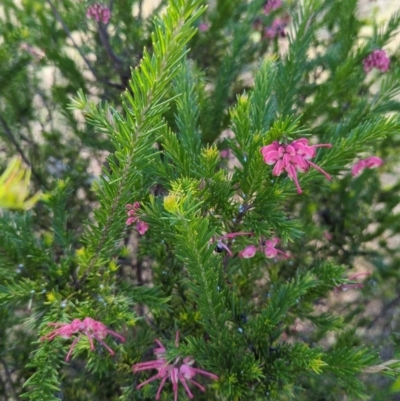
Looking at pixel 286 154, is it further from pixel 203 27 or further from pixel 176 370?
pixel 203 27

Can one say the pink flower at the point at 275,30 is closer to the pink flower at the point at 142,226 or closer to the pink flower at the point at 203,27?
the pink flower at the point at 203,27

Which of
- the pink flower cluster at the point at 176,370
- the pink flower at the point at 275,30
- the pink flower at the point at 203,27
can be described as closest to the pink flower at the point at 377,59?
the pink flower at the point at 275,30

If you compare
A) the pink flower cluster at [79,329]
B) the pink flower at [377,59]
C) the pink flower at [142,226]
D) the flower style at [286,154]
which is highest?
the pink flower at [377,59]

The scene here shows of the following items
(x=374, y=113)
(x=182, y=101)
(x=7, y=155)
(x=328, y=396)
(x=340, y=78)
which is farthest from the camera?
(x=7, y=155)

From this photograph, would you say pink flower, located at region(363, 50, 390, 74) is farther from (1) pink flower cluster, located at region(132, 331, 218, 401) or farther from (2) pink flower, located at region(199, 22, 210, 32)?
(1) pink flower cluster, located at region(132, 331, 218, 401)

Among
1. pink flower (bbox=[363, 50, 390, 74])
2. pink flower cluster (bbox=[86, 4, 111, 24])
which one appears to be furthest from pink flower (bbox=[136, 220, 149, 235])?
pink flower (bbox=[363, 50, 390, 74])

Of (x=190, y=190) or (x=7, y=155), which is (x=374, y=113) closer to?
(x=190, y=190)

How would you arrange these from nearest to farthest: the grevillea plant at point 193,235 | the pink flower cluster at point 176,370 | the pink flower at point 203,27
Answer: the grevillea plant at point 193,235
the pink flower cluster at point 176,370
the pink flower at point 203,27

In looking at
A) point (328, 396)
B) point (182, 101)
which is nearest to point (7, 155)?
point (182, 101)

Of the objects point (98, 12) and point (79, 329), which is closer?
point (79, 329)

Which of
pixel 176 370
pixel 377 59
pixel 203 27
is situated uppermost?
pixel 203 27

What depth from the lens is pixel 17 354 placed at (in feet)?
3.81

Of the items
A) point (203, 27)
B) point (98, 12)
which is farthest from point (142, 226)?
point (203, 27)

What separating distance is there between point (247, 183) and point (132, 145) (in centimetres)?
22
